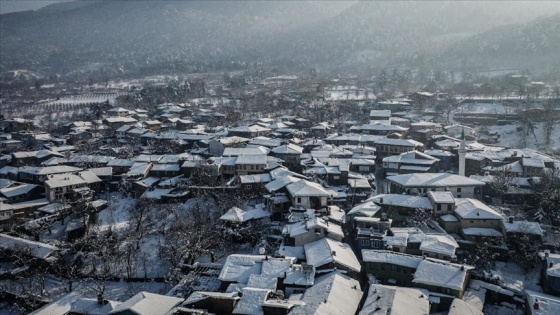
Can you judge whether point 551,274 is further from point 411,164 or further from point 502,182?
point 411,164

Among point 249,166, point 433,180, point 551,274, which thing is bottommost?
point 551,274

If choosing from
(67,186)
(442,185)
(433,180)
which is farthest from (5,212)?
(442,185)

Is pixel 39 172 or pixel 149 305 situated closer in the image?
pixel 149 305

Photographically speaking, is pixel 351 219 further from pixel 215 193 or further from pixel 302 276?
pixel 215 193

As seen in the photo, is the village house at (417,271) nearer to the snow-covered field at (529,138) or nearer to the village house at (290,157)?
the village house at (290,157)

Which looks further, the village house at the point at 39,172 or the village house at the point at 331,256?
the village house at the point at 39,172

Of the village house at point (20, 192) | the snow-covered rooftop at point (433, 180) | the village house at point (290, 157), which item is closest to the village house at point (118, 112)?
the village house at point (20, 192)

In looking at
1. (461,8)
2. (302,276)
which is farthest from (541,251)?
(461,8)

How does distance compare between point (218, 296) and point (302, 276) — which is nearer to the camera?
point (218, 296)
